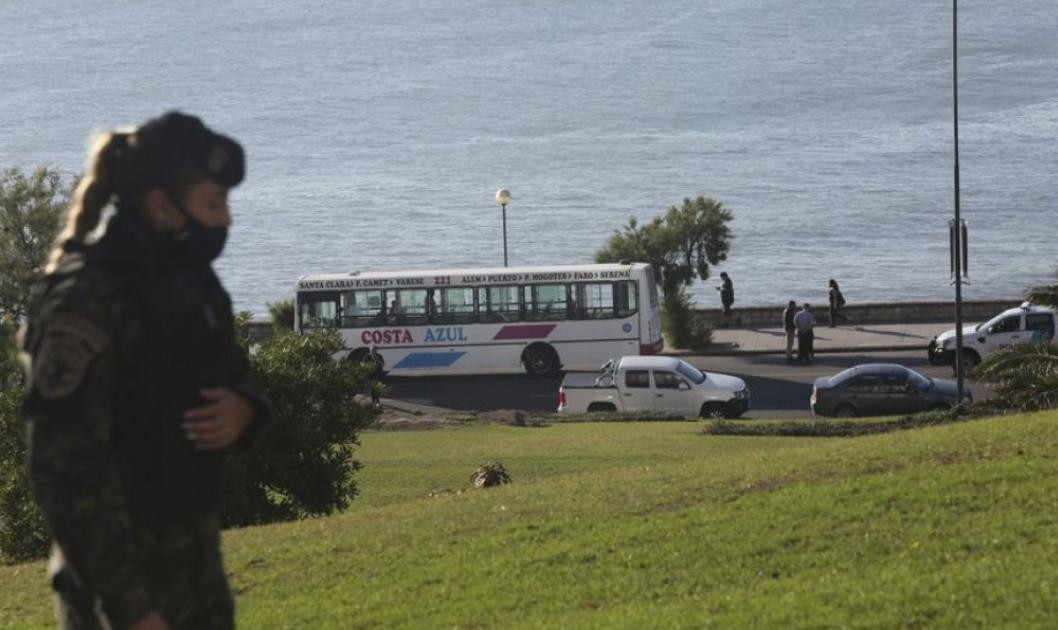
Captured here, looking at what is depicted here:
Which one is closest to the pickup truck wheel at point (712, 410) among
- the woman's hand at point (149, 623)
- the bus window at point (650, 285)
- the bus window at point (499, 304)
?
the bus window at point (650, 285)

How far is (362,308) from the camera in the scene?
41.6 meters

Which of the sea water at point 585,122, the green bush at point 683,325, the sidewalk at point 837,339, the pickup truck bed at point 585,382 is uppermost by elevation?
the sea water at point 585,122

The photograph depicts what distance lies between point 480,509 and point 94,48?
17300 centimetres

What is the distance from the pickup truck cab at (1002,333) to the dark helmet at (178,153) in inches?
1385

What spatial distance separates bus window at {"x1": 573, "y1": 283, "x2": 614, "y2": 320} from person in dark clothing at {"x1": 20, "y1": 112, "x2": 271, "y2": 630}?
36.7 metres

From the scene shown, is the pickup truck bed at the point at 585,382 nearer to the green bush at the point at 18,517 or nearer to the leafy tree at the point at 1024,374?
the leafy tree at the point at 1024,374

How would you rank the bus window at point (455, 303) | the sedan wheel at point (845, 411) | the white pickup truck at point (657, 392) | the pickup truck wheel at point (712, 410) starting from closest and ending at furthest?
the sedan wheel at point (845, 411)
the pickup truck wheel at point (712, 410)
the white pickup truck at point (657, 392)
the bus window at point (455, 303)

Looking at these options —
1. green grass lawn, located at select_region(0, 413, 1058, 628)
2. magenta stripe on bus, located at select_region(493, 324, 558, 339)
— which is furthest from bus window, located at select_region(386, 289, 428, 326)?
green grass lawn, located at select_region(0, 413, 1058, 628)

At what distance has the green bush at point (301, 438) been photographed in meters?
17.2

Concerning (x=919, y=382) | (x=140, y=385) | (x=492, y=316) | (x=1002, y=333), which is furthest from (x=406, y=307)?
(x=140, y=385)

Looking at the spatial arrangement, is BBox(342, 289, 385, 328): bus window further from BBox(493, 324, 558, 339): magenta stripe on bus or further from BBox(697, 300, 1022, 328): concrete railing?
BBox(697, 300, 1022, 328): concrete railing

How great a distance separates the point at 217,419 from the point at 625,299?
121 feet

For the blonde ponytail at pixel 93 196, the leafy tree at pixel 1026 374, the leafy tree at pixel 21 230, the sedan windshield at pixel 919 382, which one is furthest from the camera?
the leafy tree at pixel 21 230

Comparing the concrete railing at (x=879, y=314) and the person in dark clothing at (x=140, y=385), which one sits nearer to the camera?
the person in dark clothing at (x=140, y=385)
